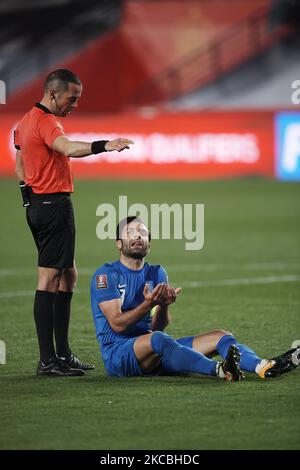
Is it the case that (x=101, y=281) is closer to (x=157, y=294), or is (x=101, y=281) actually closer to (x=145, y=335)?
(x=145, y=335)

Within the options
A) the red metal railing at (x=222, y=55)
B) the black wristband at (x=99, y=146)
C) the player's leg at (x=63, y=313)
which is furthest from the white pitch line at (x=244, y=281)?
the red metal railing at (x=222, y=55)

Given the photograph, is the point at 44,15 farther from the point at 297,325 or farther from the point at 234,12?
the point at 297,325

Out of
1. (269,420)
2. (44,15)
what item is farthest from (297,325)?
(44,15)

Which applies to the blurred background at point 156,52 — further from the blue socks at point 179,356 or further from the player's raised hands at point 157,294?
the player's raised hands at point 157,294

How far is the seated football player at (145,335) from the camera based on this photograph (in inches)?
297

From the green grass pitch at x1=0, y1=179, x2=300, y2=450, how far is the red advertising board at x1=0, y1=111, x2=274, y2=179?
234 inches

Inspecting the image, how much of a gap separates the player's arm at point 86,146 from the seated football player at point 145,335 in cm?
67

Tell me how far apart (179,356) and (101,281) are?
82cm

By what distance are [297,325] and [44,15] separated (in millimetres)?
26606

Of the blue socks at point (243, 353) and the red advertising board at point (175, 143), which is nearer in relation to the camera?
the blue socks at point (243, 353)

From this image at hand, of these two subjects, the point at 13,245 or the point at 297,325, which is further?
the point at 13,245

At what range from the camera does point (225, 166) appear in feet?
90.4

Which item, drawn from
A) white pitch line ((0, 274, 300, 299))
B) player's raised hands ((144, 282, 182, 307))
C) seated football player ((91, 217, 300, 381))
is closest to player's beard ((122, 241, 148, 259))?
seated football player ((91, 217, 300, 381))

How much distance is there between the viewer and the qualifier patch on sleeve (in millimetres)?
7863
